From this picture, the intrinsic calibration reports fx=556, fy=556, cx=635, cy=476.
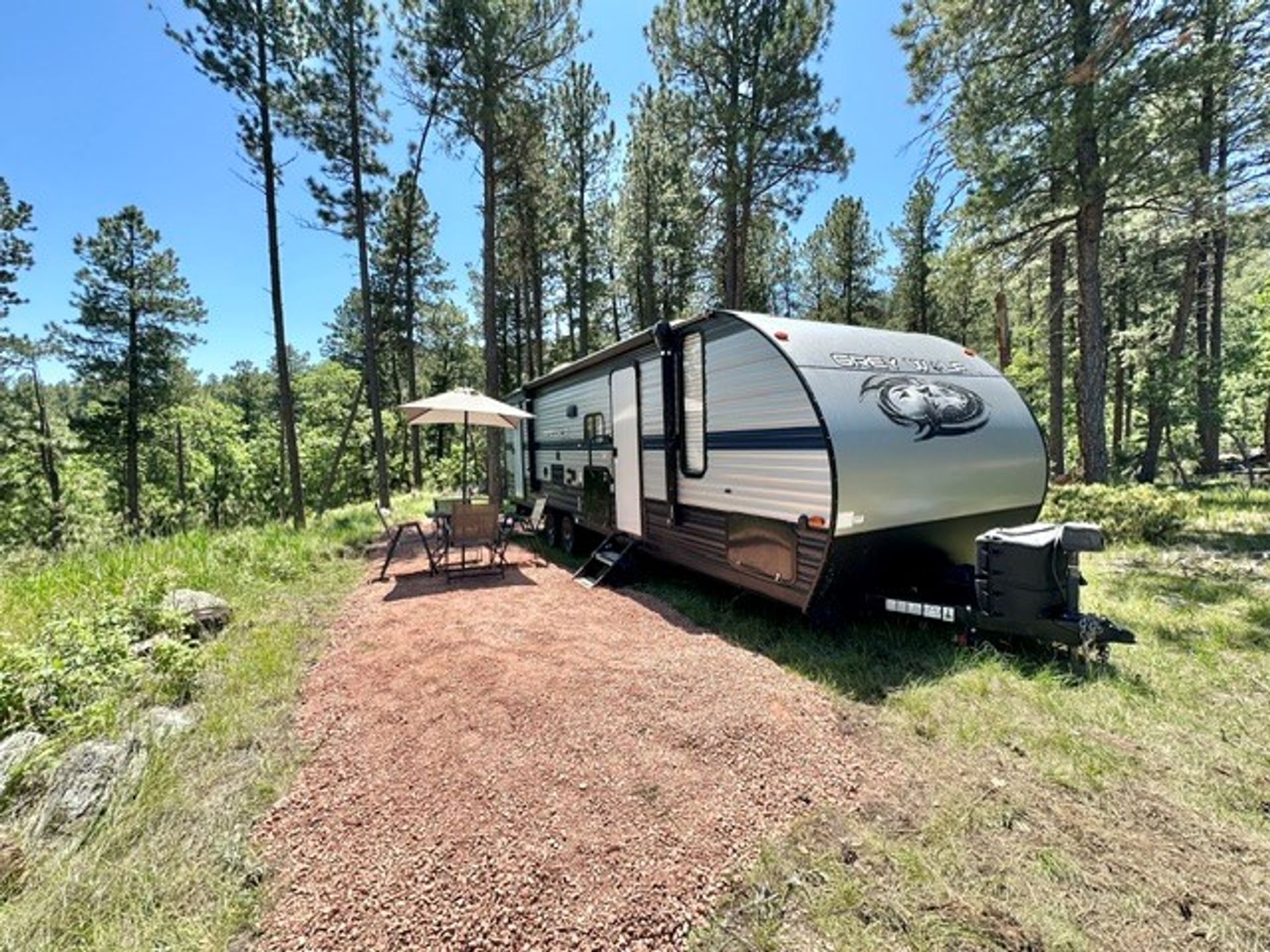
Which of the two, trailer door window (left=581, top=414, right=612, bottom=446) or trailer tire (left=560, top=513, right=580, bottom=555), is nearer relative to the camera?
trailer door window (left=581, top=414, right=612, bottom=446)

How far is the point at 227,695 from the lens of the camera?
379 centimetres

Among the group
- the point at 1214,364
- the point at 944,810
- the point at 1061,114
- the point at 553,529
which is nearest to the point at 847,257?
the point at 1214,364

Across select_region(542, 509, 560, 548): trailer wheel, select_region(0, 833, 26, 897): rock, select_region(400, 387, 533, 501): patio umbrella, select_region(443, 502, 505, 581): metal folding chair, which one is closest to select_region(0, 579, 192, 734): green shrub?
select_region(0, 833, 26, 897): rock

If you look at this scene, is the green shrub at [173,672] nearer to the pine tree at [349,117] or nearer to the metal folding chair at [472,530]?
the metal folding chair at [472,530]

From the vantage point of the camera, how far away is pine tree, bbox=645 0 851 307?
10984 millimetres

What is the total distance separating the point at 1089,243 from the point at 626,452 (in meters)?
8.32

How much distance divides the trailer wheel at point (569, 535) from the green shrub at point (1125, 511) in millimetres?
7150

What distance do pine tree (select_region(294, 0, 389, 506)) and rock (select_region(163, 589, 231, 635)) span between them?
872cm

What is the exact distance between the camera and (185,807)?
2.64 m

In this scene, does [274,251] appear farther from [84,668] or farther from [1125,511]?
[1125,511]

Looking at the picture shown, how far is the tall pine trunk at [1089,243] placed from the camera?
7.48m

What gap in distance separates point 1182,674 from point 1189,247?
13.0 metres

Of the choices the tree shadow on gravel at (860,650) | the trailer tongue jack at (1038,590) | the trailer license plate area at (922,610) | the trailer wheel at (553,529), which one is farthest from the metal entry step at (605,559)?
the trailer tongue jack at (1038,590)

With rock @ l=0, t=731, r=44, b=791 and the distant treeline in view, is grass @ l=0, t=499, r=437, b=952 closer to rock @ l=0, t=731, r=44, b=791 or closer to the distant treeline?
rock @ l=0, t=731, r=44, b=791
